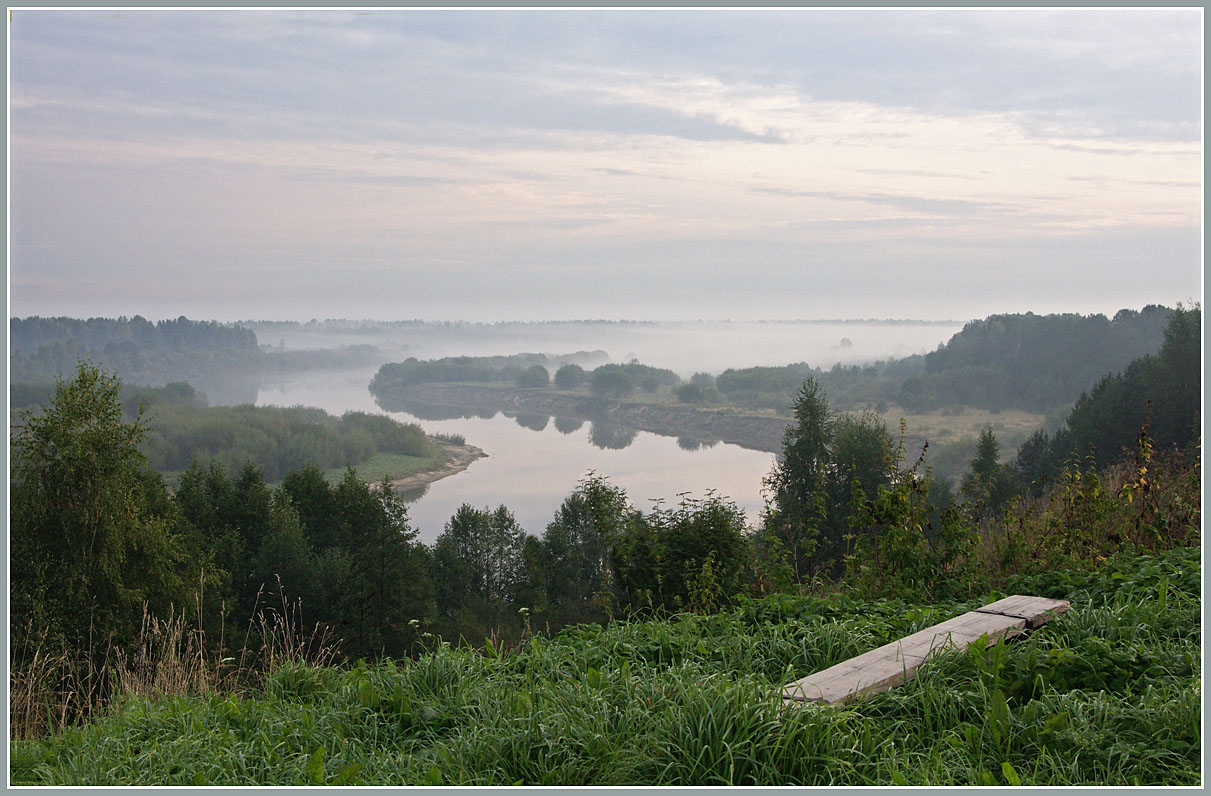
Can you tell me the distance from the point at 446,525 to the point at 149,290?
1423 centimetres

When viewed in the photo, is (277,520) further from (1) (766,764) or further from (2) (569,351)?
(1) (766,764)

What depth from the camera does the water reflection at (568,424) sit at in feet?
79.0

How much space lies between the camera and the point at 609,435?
2367 centimetres

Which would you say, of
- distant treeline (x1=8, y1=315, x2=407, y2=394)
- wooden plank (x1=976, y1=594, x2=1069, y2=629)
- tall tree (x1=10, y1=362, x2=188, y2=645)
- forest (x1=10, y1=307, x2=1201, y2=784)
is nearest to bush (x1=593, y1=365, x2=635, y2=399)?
distant treeline (x1=8, y1=315, x2=407, y2=394)

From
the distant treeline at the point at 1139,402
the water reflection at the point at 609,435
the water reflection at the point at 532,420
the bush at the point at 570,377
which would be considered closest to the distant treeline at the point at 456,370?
the bush at the point at 570,377

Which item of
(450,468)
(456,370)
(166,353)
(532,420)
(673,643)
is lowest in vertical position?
(450,468)

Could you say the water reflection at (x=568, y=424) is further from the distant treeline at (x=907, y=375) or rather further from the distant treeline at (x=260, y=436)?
the distant treeline at (x=260, y=436)

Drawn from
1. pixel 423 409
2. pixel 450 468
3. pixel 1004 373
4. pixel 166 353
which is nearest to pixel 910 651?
pixel 166 353

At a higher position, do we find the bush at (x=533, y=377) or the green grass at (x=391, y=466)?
the bush at (x=533, y=377)

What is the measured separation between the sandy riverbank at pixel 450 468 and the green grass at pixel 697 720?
817 inches

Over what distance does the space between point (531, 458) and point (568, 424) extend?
1.66 meters

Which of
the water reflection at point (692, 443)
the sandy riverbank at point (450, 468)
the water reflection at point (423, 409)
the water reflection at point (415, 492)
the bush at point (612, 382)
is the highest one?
the bush at point (612, 382)

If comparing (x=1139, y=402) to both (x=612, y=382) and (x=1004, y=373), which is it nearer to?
(x=1004, y=373)

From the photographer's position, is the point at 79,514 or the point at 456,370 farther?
the point at 456,370
